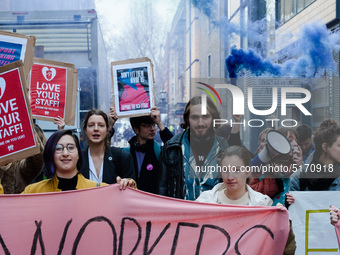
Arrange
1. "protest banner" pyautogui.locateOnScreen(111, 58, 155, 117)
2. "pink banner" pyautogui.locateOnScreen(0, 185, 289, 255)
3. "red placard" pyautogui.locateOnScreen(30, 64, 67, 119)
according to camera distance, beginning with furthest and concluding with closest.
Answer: "red placard" pyautogui.locateOnScreen(30, 64, 67, 119), "protest banner" pyautogui.locateOnScreen(111, 58, 155, 117), "pink banner" pyautogui.locateOnScreen(0, 185, 289, 255)

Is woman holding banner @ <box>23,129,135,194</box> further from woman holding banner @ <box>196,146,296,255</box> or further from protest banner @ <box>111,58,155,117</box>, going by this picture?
protest banner @ <box>111,58,155,117</box>

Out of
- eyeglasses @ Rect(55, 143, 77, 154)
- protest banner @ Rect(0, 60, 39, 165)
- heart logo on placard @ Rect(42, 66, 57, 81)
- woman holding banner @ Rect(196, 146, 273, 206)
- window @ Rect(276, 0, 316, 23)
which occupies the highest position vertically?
window @ Rect(276, 0, 316, 23)

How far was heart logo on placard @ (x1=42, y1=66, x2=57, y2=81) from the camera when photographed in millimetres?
4625

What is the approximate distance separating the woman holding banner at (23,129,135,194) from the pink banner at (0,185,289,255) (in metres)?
0.13

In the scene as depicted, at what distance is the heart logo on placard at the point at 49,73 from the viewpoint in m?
4.62

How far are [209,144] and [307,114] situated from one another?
0.86 meters

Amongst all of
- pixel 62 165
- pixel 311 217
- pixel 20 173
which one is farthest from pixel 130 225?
pixel 311 217

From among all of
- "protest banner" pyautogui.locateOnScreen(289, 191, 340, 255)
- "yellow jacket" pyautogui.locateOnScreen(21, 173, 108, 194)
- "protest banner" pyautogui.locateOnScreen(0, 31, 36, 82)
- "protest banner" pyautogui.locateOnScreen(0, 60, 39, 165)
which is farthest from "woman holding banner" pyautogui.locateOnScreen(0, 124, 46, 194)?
"protest banner" pyautogui.locateOnScreen(289, 191, 340, 255)

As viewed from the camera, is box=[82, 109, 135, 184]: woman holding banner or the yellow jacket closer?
the yellow jacket

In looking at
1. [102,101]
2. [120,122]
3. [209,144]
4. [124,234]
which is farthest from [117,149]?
[120,122]

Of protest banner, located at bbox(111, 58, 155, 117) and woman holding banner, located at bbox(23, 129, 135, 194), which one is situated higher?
protest banner, located at bbox(111, 58, 155, 117)

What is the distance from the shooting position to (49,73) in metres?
4.63

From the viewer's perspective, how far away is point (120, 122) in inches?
571

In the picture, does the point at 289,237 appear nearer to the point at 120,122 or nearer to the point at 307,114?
the point at 307,114
